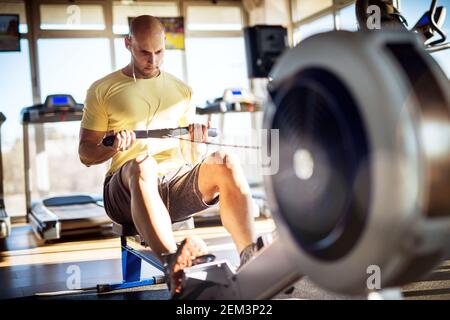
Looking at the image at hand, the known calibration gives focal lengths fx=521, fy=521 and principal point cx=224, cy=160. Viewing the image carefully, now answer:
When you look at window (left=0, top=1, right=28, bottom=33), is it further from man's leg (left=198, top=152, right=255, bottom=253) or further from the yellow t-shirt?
man's leg (left=198, top=152, right=255, bottom=253)

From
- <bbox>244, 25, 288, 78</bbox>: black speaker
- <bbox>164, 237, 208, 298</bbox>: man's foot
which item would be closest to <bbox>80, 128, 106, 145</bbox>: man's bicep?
<bbox>164, 237, 208, 298</bbox>: man's foot

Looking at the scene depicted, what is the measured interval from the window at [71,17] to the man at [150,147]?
0.90 metres

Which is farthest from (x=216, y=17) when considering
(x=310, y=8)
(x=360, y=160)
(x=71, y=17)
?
(x=360, y=160)

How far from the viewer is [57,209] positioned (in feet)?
16.1

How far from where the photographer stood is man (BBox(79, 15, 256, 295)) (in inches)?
71.0

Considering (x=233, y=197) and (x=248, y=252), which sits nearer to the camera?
(x=248, y=252)

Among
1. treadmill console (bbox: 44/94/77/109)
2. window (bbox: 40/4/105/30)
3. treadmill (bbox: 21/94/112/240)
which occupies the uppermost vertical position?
window (bbox: 40/4/105/30)

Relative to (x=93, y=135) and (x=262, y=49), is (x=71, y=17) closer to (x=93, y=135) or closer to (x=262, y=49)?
(x=93, y=135)

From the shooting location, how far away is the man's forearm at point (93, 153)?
6.77ft

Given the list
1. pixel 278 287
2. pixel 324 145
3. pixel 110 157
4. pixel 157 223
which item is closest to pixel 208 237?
pixel 110 157

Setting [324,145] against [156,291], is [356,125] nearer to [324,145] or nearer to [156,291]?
[324,145]

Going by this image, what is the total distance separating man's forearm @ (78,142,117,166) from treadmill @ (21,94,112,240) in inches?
78.9

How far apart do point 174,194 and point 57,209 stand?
3225 millimetres

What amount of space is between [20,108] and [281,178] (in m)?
4.17
